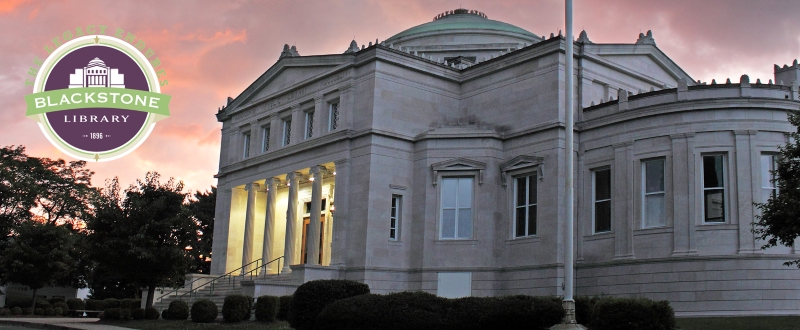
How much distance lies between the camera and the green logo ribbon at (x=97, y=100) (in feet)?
100

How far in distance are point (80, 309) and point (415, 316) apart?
39338mm

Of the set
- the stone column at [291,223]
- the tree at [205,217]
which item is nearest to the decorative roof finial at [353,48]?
the stone column at [291,223]

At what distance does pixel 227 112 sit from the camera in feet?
161

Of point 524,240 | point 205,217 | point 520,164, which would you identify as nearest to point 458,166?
point 520,164

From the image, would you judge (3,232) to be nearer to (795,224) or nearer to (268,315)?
(268,315)

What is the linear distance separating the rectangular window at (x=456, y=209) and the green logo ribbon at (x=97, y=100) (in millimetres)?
12835

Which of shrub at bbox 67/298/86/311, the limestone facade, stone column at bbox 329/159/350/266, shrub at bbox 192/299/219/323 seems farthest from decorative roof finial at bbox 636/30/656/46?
shrub at bbox 67/298/86/311

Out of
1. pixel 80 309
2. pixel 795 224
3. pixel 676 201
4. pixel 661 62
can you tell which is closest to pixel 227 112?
pixel 80 309

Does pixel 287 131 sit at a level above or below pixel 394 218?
above

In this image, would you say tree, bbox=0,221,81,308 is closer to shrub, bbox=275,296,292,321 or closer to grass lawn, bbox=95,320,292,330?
grass lawn, bbox=95,320,292,330

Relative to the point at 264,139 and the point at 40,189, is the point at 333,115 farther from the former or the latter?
the point at 40,189

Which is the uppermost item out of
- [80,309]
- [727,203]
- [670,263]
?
[727,203]

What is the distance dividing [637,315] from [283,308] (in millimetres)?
13539

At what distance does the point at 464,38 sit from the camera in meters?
49.0
